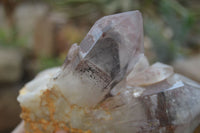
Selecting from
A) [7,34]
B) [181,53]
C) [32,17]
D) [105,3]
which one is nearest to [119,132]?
[181,53]

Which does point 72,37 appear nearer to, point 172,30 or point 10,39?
point 10,39

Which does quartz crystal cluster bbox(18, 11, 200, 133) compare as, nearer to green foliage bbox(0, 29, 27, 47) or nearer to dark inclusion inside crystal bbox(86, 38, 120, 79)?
dark inclusion inside crystal bbox(86, 38, 120, 79)

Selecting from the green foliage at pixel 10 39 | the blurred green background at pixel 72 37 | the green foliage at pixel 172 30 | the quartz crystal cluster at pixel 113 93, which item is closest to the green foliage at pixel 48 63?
the blurred green background at pixel 72 37

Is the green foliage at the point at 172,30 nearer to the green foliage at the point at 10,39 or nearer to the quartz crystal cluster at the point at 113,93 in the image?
the quartz crystal cluster at the point at 113,93


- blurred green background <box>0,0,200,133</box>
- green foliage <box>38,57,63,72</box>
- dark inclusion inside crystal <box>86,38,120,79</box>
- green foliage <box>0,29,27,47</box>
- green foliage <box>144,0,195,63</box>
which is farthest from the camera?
green foliage <box>0,29,27,47</box>

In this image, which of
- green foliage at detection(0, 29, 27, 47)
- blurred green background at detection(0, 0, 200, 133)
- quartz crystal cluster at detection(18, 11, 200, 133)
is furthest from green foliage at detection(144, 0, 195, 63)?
green foliage at detection(0, 29, 27, 47)

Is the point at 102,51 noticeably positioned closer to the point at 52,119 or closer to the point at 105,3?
the point at 52,119

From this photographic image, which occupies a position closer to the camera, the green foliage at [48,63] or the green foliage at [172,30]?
the green foliage at [172,30]
